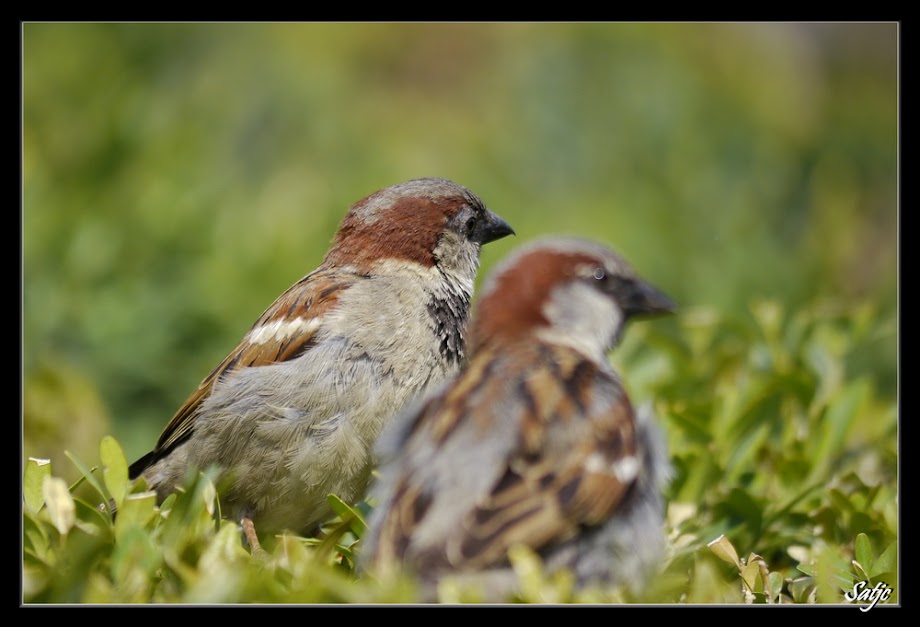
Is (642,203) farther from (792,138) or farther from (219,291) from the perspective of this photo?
(219,291)

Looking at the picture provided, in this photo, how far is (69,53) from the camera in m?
6.14

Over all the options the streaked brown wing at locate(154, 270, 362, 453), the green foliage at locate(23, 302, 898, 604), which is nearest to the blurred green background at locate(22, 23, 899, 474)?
the green foliage at locate(23, 302, 898, 604)

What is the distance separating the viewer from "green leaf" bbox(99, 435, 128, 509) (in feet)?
8.16

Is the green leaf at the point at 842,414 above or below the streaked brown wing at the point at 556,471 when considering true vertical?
below

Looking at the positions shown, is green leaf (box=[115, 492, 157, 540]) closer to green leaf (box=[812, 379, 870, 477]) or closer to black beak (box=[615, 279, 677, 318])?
black beak (box=[615, 279, 677, 318])

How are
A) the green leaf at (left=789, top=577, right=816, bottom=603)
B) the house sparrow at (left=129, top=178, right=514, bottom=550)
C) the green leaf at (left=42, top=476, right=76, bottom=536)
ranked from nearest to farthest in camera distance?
the green leaf at (left=42, top=476, right=76, bottom=536), the green leaf at (left=789, top=577, right=816, bottom=603), the house sparrow at (left=129, top=178, right=514, bottom=550)

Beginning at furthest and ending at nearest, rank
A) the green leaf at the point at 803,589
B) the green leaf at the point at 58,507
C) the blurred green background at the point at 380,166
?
the blurred green background at the point at 380,166, the green leaf at the point at 803,589, the green leaf at the point at 58,507

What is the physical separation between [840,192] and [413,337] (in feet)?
13.1

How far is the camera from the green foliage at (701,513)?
2.19m

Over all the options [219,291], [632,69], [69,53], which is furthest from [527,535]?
[632,69]

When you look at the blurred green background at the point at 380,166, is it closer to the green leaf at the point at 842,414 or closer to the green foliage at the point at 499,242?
the green foliage at the point at 499,242

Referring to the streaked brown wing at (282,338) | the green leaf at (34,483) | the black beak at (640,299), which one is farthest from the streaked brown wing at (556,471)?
the streaked brown wing at (282,338)

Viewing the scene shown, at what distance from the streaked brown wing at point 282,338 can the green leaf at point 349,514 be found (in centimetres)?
79
